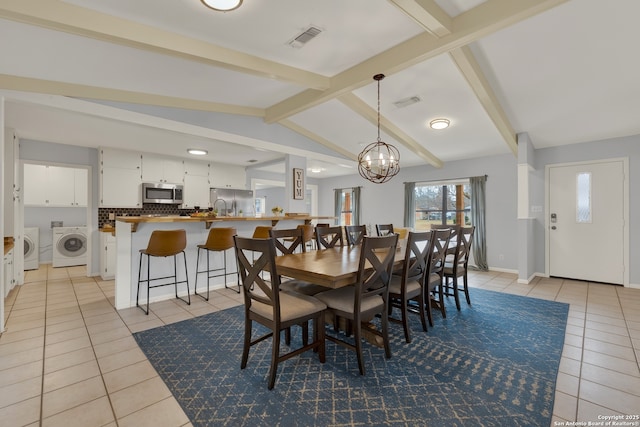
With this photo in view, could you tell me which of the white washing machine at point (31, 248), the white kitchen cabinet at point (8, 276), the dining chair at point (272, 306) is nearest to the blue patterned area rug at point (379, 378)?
the dining chair at point (272, 306)

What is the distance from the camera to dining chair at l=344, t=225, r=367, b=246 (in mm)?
3684

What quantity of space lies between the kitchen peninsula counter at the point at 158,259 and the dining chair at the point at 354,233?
49.0 inches

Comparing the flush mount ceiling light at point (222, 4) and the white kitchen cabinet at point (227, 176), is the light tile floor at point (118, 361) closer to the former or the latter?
the flush mount ceiling light at point (222, 4)

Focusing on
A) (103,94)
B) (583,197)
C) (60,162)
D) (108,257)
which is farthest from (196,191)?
(583,197)

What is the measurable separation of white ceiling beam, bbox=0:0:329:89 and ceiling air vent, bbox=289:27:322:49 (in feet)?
1.23

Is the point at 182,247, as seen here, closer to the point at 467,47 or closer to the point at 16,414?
the point at 16,414

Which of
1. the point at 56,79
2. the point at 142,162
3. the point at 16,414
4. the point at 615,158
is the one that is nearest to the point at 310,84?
the point at 56,79

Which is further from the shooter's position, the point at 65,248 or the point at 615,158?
the point at 65,248

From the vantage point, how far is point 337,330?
2750 millimetres

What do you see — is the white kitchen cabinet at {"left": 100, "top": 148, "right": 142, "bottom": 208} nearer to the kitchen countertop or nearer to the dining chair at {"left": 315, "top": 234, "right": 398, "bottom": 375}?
the kitchen countertop

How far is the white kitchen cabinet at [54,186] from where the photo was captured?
5.65 metres

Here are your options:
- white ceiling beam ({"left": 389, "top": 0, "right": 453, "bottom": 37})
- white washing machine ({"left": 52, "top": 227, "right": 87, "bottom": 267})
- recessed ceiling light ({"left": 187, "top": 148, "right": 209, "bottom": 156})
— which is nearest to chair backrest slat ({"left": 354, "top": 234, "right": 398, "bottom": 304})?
white ceiling beam ({"left": 389, "top": 0, "right": 453, "bottom": 37})

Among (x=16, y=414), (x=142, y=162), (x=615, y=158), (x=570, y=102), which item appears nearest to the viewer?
(x=16, y=414)

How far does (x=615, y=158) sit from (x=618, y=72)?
2.39m
